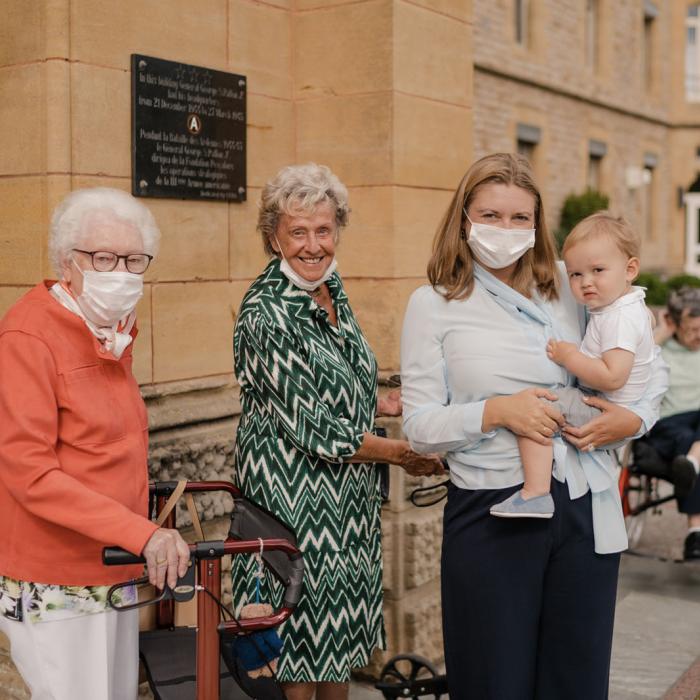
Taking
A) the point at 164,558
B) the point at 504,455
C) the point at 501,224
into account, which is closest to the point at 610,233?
the point at 501,224

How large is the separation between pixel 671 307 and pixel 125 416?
4.81 metres

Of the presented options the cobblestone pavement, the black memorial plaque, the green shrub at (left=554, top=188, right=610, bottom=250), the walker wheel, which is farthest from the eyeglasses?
the green shrub at (left=554, top=188, right=610, bottom=250)

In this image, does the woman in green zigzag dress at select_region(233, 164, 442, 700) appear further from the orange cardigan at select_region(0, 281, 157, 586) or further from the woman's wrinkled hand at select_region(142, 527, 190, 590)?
the woman's wrinkled hand at select_region(142, 527, 190, 590)

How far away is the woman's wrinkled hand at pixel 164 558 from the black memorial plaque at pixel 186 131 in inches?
77.6

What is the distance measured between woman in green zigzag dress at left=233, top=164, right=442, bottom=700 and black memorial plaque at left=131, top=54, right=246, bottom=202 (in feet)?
3.39

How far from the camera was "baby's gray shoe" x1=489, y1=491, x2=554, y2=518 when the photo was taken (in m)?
2.66

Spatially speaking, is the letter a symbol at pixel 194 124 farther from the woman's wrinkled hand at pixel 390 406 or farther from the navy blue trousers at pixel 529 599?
Answer: the navy blue trousers at pixel 529 599

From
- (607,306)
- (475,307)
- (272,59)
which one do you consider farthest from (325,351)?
(272,59)

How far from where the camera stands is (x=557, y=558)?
2779 mm

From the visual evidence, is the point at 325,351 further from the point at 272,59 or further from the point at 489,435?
the point at 272,59

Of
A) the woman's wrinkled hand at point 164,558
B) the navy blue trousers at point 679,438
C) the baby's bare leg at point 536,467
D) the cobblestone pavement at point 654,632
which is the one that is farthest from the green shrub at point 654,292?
the woman's wrinkled hand at point 164,558

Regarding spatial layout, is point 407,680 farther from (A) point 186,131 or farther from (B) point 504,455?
(A) point 186,131

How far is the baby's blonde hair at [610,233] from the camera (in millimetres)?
2986

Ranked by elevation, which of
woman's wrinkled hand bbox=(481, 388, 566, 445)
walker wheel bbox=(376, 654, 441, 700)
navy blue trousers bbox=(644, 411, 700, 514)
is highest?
woman's wrinkled hand bbox=(481, 388, 566, 445)
